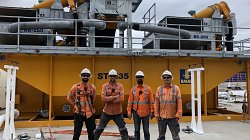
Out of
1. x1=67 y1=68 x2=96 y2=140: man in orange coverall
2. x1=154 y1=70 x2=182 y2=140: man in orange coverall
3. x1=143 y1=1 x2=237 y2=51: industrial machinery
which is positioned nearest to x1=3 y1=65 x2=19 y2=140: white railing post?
x1=67 y1=68 x2=96 y2=140: man in orange coverall

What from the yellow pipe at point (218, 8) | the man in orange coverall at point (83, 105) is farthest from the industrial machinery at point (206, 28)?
the man in orange coverall at point (83, 105)

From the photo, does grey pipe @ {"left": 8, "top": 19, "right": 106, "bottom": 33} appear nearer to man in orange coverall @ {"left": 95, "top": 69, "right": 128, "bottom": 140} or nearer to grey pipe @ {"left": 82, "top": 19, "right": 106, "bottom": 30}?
grey pipe @ {"left": 82, "top": 19, "right": 106, "bottom": 30}

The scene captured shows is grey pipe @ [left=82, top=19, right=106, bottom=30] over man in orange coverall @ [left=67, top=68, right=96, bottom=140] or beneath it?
over

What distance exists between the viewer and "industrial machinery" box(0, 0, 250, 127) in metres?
7.79

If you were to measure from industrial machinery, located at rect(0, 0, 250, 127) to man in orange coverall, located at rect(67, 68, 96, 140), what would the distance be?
8.29ft

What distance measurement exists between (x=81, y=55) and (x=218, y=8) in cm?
624

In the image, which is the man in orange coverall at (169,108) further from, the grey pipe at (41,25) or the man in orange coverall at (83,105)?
the grey pipe at (41,25)

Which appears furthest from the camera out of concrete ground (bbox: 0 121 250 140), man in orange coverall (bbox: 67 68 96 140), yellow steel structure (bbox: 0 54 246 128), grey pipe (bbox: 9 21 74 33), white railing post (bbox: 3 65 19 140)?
yellow steel structure (bbox: 0 54 246 128)

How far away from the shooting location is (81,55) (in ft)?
26.1

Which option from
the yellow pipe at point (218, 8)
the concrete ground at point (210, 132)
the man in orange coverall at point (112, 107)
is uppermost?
the yellow pipe at point (218, 8)

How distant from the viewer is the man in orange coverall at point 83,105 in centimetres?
521

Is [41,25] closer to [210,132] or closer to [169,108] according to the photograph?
[169,108]

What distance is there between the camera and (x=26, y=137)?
20.5 feet

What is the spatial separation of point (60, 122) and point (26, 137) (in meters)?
1.61
